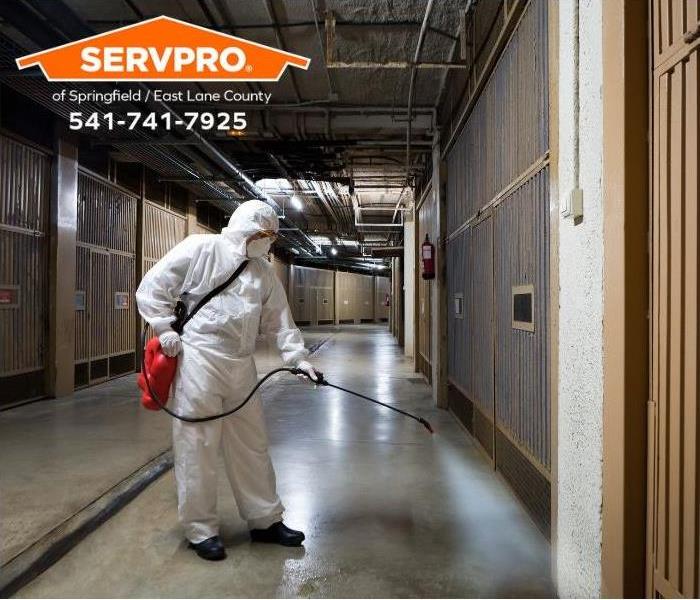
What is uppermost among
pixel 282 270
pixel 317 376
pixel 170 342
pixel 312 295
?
pixel 282 270

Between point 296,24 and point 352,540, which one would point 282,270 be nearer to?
point 296,24

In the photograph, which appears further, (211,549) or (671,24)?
(211,549)

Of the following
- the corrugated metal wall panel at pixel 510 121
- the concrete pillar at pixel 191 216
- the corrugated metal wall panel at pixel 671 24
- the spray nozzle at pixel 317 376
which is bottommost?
the spray nozzle at pixel 317 376

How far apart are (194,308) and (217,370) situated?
32 cm

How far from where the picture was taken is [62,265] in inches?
237

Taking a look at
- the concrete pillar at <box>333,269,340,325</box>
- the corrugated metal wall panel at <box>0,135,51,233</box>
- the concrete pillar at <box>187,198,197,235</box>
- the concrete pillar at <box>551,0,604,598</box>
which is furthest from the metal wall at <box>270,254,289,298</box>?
the concrete pillar at <box>551,0,604,598</box>

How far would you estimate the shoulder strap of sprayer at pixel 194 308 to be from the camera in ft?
7.78

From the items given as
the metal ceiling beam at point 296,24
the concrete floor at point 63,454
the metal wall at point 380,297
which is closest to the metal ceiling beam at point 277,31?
the metal ceiling beam at point 296,24

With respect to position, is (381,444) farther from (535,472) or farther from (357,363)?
(357,363)

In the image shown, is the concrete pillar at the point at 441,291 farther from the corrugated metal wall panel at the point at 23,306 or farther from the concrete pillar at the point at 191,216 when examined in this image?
the concrete pillar at the point at 191,216

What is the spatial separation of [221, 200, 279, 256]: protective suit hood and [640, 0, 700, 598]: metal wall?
163 centimetres

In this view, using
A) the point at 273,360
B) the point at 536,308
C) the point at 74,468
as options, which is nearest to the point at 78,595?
the point at 74,468

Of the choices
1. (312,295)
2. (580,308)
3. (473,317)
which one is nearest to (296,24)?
(473,317)

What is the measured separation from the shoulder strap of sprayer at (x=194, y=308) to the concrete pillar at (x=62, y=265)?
14.4ft
